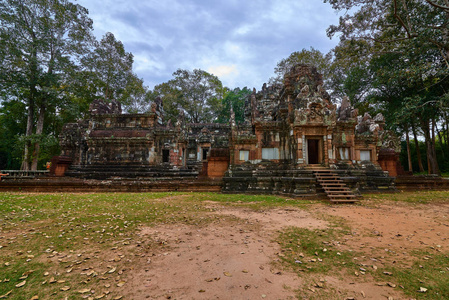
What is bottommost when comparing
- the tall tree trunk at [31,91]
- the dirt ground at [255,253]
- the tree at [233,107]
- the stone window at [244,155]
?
the dirt ground at [255,253]

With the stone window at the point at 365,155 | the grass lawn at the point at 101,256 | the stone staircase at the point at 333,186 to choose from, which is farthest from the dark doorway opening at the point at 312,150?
the grass lawn at the point at 101,256

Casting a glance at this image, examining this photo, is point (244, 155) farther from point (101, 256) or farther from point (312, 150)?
point (101, 256)

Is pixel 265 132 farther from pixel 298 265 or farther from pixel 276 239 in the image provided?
pixel 298 265

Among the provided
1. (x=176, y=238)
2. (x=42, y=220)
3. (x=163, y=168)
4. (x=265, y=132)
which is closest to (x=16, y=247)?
(x=42, y=220)

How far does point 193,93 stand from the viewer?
43156 millimetres

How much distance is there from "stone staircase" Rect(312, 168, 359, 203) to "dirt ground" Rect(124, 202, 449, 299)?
7.42 feet

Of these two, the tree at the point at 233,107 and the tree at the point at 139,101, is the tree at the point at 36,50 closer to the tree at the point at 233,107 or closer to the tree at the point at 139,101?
the tree at the point at 139,101

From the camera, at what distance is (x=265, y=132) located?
1286 centimetres

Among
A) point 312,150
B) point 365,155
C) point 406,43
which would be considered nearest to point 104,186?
point 312,150

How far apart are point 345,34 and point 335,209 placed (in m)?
14.1

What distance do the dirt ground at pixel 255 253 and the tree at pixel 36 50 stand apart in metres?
25.0

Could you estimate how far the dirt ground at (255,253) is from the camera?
2.66m

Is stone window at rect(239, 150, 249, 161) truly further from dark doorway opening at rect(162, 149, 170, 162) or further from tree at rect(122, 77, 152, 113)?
tree at rect(122, 77, 152, 113)

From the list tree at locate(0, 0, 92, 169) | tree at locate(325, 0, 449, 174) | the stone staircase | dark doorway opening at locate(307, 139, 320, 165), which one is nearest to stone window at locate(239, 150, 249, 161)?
the stone staircase
